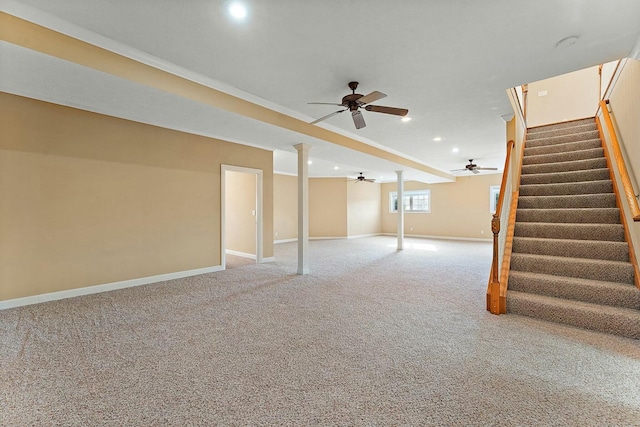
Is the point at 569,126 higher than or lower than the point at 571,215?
higher

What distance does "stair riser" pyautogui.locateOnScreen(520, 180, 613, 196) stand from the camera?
3.64m

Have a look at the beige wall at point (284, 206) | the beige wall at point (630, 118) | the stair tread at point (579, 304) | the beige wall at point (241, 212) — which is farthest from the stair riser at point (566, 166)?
the beige wall at point (284, 206)

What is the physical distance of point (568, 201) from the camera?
12.2 feet

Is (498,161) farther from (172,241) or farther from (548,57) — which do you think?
(172,241)

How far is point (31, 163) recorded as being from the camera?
3.25 meters

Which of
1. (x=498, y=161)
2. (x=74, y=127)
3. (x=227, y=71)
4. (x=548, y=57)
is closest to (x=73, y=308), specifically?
(x=74, y=127)

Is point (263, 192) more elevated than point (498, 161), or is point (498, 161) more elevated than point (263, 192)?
point (498, 161)

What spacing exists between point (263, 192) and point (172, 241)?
6.87ft

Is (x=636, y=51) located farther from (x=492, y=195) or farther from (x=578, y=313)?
(x=492, y=195)

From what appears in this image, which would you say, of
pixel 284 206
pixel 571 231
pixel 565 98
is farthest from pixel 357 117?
pixel 284 206

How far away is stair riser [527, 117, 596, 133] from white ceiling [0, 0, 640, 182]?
2.36 metres

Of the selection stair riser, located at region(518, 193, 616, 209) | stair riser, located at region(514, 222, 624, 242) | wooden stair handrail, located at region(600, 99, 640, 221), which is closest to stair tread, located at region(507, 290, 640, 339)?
wooden stair handrail, located at region(600, 99, 640, 221)

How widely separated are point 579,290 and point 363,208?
29.3 feet

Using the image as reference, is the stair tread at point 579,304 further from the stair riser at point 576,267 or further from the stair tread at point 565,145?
the stair tread at point 565,145
